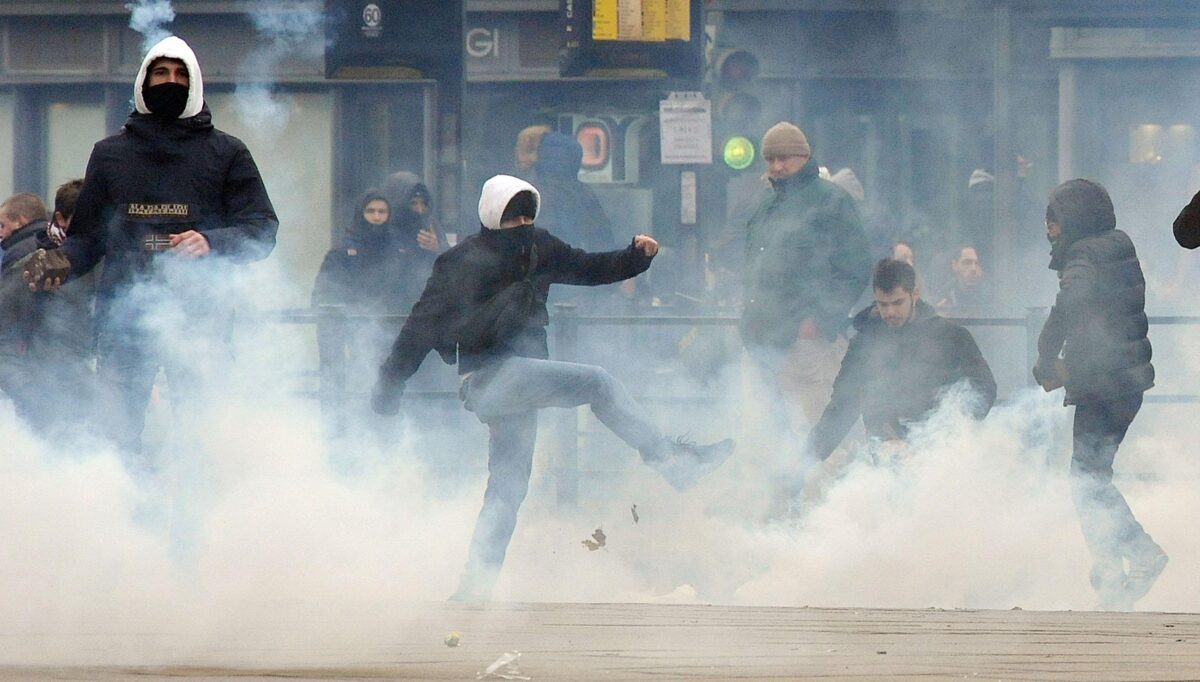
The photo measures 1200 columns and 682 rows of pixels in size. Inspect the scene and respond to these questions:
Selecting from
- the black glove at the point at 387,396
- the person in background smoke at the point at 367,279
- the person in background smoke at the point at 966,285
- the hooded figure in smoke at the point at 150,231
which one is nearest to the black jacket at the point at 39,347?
the hooded figure in smoke at the point at 150,231

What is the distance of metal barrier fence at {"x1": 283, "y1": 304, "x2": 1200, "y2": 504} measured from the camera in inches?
322

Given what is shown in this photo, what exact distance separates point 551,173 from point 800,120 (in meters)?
5.40

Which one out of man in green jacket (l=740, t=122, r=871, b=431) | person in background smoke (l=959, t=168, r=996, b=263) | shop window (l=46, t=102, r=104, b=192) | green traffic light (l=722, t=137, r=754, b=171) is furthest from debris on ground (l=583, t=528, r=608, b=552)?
shop window (l=46, t=102, r=104, b=192)

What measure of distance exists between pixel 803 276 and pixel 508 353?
2.14 m

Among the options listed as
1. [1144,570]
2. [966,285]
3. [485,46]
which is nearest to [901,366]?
[1144,570]

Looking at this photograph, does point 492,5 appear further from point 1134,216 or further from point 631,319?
point 631,319

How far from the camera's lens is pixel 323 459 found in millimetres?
6105

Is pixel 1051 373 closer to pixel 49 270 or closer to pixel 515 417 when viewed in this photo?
pixel 515 417

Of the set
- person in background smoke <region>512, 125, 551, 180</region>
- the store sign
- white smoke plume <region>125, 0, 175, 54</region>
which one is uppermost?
white smoke plume <region>125, 0, 175, 54</region>

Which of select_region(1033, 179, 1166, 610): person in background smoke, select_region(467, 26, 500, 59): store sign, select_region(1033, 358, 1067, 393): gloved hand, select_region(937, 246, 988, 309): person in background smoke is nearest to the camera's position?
select_region(1033, 179, 1166, 610): person in background smoke

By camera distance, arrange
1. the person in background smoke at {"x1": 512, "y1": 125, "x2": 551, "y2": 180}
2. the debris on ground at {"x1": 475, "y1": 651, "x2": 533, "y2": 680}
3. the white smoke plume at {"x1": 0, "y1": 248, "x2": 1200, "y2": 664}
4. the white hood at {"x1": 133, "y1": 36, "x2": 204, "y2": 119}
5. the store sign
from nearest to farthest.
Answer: the debris on ground at {"x1": 475, "y1": 651, "x2": 533, "y2": 680} < the white smoke plume at {"x1": 0, "y1": 248, "x2": 1200, "y2": 664} < the white hood at {"x1": 133, "y1": 36, "x2": 204, "y2": 119} < the person in background smoke at {"x1": 512, "y1": 125, "x2": 551, "y2": 180} < the store sign

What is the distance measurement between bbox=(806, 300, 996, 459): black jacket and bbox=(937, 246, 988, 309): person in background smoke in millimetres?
3645

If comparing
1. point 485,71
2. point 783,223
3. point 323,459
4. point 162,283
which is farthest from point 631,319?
point 485,71

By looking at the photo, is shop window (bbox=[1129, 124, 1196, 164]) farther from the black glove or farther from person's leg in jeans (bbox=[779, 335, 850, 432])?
the black glove
